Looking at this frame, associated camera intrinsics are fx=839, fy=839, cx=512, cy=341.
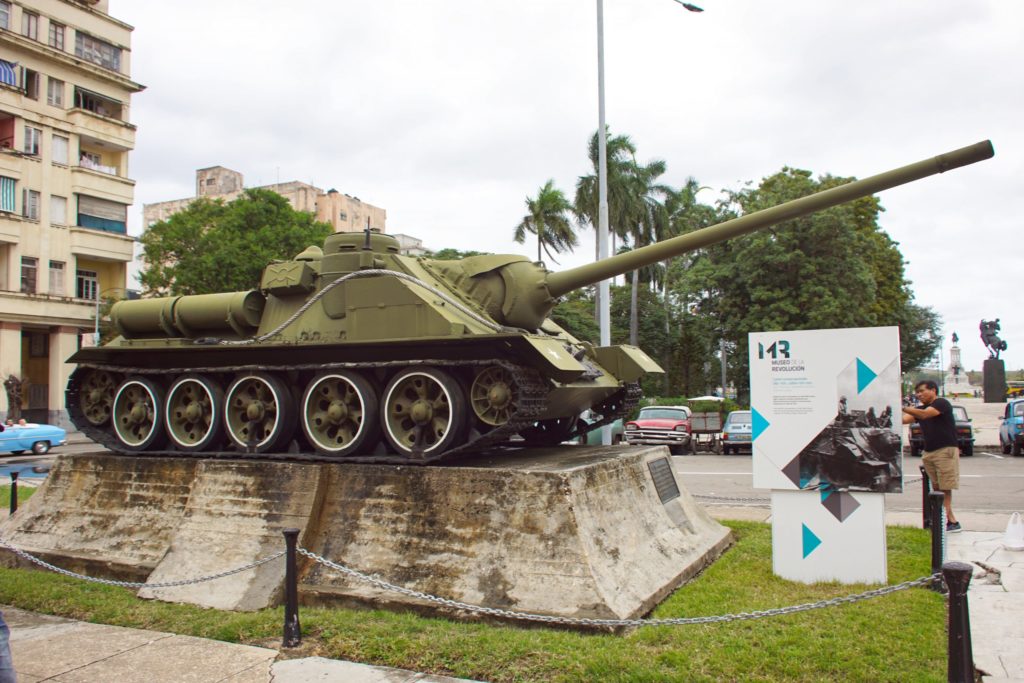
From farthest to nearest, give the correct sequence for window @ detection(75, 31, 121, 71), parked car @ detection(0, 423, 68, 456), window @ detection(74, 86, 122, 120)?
window @ detection(74, 86, 122, 120), window @ detection(75, 31, 121, 71), parked car @ detection(0, 423, 68, 456)

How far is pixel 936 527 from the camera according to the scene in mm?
6992

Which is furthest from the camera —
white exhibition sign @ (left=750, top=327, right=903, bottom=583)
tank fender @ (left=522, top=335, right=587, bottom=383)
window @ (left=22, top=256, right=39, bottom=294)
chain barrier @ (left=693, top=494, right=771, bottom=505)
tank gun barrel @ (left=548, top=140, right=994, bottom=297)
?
window @ (left=22, top=256, right=39, bottom=294)

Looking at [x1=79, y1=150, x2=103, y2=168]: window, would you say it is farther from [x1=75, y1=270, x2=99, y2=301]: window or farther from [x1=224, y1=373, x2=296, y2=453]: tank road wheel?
[x1=224, y1=373, x2=296, y2=453]: tank road wheel

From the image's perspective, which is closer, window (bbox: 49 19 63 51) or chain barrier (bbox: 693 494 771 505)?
chain barrier (bbox: 693 494 771 505)

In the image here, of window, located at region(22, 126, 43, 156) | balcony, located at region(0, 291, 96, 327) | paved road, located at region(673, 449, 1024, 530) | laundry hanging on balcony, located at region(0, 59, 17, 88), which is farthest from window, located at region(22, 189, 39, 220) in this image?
paved road, located at region(673, 449, 1024, 530)

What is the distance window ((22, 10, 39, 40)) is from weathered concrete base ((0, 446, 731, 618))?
117 feet

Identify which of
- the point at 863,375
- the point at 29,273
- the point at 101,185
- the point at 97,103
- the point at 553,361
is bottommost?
the point at 863,375

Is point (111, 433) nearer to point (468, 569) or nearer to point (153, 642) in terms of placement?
point (153, 642)

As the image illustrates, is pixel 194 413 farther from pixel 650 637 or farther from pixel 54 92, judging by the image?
pixel 54 92

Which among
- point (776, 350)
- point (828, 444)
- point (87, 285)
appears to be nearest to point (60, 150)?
point (87, 285)

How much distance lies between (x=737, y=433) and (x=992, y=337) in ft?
24.0

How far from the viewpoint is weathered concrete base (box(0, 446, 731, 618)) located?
6746mm

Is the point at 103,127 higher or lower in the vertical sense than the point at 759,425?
higher

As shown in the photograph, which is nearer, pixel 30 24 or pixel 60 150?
pixel 30 24
